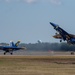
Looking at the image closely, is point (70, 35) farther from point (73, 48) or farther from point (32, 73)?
point (32, 73)

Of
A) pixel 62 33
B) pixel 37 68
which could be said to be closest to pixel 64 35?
pixel 62 33

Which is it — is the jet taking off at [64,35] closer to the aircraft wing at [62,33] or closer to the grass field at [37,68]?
the aircraft wing at [62,33]

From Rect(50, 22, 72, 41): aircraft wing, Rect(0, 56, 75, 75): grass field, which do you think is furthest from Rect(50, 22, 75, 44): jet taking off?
Rect(0, 56, 75, 75): grass field

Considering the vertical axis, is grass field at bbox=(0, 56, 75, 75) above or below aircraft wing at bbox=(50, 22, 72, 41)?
below

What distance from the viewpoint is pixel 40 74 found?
43562 mm

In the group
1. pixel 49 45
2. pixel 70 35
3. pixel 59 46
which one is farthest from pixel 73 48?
pixel 70 35

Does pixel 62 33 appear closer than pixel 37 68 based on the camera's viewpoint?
No

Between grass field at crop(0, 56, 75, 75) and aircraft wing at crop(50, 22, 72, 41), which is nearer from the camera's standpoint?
grass field at crop(0, 56, 75, 75)

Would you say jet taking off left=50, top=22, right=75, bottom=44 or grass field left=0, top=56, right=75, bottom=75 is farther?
jet taking off left=50, top=22, right=75, bottom=44

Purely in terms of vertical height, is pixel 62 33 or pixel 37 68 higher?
pixel 62 33

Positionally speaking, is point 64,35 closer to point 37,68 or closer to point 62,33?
point 62,33

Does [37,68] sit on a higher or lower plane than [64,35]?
A: lower

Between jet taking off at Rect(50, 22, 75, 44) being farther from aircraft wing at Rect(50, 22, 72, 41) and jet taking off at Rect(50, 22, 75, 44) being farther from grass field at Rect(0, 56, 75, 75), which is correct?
grass field at Rect(0, 56, 75, 75)

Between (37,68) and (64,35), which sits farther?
(64,35)
